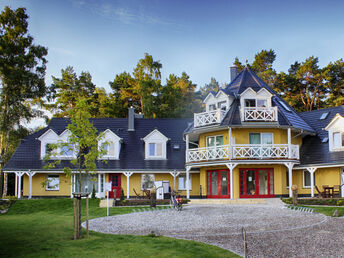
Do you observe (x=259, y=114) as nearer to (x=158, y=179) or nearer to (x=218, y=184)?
(x=218, y=184)

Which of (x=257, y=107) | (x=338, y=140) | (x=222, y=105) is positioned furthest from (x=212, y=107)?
(x=338, y=140)

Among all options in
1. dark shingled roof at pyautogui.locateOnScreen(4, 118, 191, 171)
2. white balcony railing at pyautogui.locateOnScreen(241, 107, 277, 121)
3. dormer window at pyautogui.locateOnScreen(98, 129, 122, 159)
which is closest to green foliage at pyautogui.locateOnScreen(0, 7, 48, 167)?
dark shingled roof at pyautogui.locateOnScreen(4, 118, 191, 171)

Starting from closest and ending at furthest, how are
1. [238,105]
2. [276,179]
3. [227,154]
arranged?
[227,154]
[276,179]
[238,105]

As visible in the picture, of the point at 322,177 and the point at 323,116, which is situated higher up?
the point at 323,116

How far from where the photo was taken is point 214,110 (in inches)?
1101

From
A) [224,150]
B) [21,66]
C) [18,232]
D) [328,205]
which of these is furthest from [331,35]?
[21,66]

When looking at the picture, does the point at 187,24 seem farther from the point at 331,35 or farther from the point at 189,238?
the point at 189,238

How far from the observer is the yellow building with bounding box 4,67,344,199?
26.5 meters

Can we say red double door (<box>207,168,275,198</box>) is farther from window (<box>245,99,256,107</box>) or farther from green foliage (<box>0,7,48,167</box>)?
green foliage (<box>0,7,48,167</box>)

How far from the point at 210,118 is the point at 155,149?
5942 mm

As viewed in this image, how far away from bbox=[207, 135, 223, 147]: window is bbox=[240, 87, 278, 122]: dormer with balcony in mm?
2425

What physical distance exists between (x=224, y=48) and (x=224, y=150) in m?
8.43

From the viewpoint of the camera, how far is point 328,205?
2166 cm

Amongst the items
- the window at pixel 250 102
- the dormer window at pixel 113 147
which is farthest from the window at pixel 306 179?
the dormer window at pixel 113 147
